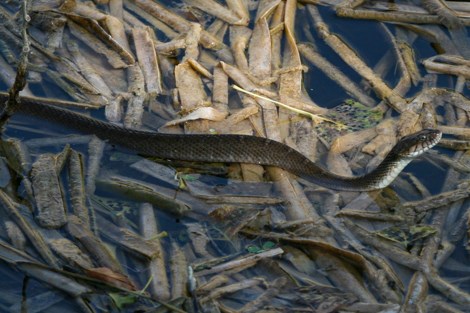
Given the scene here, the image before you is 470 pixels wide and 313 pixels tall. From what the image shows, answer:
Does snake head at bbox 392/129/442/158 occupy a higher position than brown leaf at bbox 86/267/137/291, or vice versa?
snake head at bbox 392/129/442/158

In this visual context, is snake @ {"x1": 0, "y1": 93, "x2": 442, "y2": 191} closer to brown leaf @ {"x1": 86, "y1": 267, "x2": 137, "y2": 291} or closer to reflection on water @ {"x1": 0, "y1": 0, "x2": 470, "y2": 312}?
reflection on water @ {"x1": 0, "y1": 0, "x2": 470, "y2": 312}

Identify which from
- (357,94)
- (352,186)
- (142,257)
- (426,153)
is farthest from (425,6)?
(142,257)

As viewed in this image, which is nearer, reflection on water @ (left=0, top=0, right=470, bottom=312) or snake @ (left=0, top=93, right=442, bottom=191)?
reflection on water @ (left=0, top=0, right=470, bottom=312)

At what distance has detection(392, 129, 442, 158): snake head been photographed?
8.23 m

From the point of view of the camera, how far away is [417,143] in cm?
827

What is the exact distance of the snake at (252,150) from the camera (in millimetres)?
8148

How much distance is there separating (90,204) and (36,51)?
232cm

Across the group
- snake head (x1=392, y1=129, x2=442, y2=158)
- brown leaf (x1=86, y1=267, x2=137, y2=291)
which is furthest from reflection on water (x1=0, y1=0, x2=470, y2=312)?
snake head (x1=392, y1=129, x2=442, y2=158)

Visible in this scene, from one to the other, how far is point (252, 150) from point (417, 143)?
144 cm

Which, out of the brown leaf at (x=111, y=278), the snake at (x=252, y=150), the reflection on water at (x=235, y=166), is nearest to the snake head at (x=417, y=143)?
the snake at (x=252, y=150)

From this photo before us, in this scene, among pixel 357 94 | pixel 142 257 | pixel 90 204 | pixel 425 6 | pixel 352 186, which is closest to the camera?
pixel 142 257

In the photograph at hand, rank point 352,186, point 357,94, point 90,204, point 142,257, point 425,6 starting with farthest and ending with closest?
1. point 425,6
2. point 357,94
3. point 352,186
4. point 90,204
5. point 142,257

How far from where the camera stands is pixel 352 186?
8.13 meters

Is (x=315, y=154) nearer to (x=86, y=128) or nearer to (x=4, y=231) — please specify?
(x=86, y=128)
